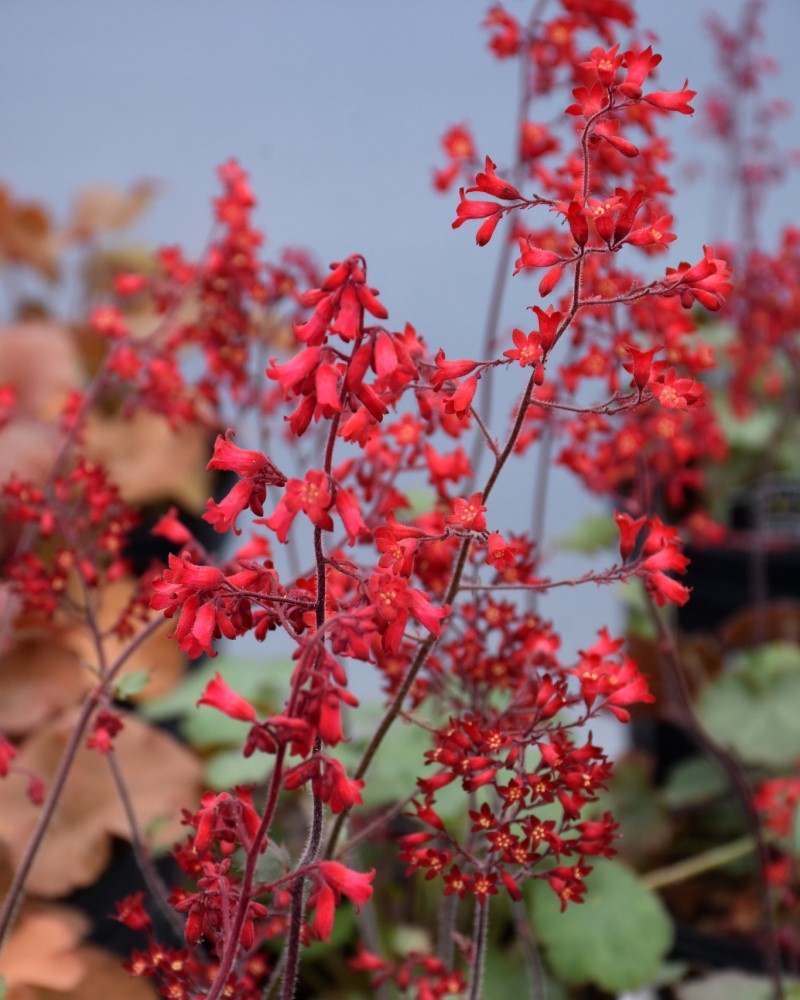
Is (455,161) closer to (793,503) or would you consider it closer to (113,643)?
(113,643)

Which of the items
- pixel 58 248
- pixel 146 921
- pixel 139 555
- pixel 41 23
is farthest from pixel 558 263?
pixel 41 23

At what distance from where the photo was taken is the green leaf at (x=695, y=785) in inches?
65.1

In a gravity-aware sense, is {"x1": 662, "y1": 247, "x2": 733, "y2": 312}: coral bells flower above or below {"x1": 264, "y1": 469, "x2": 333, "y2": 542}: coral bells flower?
above

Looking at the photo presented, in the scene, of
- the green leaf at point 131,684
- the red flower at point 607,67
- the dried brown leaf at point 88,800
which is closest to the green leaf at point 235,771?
the dried brown leaf at point 88,800

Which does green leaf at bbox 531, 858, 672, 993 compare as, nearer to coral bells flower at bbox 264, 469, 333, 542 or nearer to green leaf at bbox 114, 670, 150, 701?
green leaf at bbox 114, 670, 150, 701

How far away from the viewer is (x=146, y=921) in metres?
0.67

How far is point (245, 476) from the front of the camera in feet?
1.64

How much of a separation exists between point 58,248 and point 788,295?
1623 millimetres

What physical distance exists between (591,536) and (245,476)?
60.7 inches

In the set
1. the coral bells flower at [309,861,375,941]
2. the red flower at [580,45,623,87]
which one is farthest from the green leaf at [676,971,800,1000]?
the red flower at [580,45,623,87]

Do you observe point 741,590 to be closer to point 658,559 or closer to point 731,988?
point 731,988

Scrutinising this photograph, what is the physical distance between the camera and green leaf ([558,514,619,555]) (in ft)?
6.43

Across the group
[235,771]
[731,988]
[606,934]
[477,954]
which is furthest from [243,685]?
[477,954]

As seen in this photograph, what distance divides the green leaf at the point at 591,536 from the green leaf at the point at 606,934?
0.81m
